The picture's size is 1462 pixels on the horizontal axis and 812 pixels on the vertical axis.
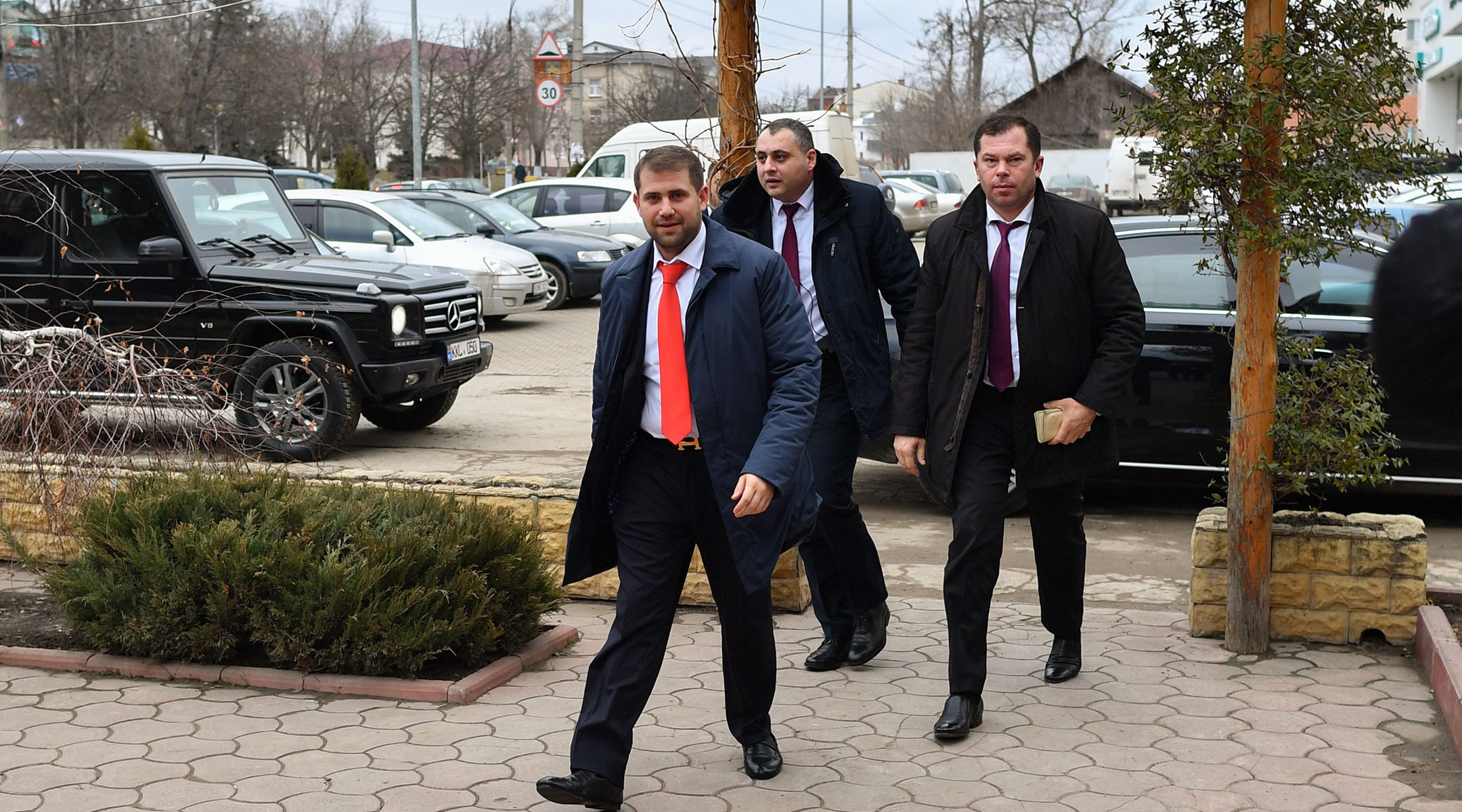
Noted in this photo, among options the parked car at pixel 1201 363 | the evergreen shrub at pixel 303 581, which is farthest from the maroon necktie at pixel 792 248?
the parked car at pixel 1201 363

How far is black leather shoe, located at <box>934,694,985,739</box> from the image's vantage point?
4.49 m

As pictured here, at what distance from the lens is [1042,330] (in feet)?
15.3

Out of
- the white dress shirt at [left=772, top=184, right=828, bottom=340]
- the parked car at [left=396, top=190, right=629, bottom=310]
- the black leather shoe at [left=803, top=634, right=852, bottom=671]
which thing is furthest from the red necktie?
the parked car at [left=396, top=190, right=629, bottom=310]

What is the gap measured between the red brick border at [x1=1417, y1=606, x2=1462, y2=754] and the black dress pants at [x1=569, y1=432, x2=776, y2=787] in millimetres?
2078

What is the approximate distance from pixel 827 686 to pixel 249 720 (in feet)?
6.23

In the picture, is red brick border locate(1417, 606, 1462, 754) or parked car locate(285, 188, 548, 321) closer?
red brick border locate(1417, 606, 1462, 754)

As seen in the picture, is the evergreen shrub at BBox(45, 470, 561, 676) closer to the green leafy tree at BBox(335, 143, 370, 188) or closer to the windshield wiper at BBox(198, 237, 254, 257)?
the windshield wiper at BBox(198, 237, 254, 257)

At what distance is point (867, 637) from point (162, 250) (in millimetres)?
5861

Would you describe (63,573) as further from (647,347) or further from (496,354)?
(496,354)

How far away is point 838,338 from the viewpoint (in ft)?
16.5

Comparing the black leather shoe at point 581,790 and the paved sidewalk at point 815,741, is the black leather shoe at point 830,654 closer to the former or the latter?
the paved sidewalk at point 815,741

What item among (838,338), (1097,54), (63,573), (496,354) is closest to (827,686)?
(838,338)

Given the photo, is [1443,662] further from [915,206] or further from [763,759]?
[915,206]

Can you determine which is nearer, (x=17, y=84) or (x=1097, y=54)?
(x=17, y=84)
